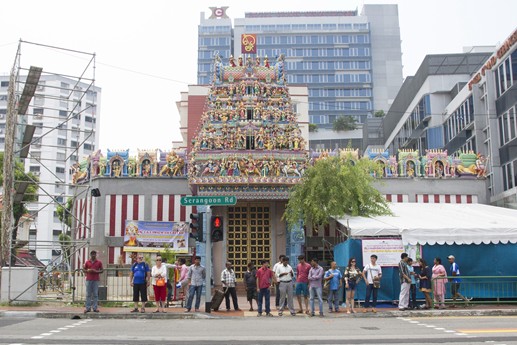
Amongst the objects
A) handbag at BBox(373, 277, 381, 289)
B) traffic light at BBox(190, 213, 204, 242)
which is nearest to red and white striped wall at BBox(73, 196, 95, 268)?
traffic light at BBox(190, 213, 204, 242)

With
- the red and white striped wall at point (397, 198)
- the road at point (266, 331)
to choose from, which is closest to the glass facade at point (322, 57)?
the red and white striped wall at point (397, 198)

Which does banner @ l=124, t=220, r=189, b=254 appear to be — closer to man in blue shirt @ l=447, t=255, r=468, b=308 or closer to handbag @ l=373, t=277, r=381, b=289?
handbag @ l=373, t=277, r=381, b=289

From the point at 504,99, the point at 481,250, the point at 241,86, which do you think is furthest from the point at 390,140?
the point at 481,250

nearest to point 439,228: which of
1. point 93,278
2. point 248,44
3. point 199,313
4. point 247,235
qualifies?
point 199,313

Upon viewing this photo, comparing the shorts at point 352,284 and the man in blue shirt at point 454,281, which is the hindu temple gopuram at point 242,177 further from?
the shorts at point 352,284

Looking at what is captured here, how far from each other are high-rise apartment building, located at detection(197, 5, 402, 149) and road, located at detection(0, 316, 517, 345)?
10122 cm

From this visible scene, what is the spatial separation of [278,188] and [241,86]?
563cm

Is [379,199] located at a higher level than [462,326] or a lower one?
higher

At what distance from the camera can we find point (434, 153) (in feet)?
106

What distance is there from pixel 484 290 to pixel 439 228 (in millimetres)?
2576

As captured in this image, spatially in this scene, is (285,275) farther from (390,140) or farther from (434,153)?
(390,140)

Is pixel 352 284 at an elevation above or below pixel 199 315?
above

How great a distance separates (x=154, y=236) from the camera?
1175 inches

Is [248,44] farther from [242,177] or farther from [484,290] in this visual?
[484,290]
